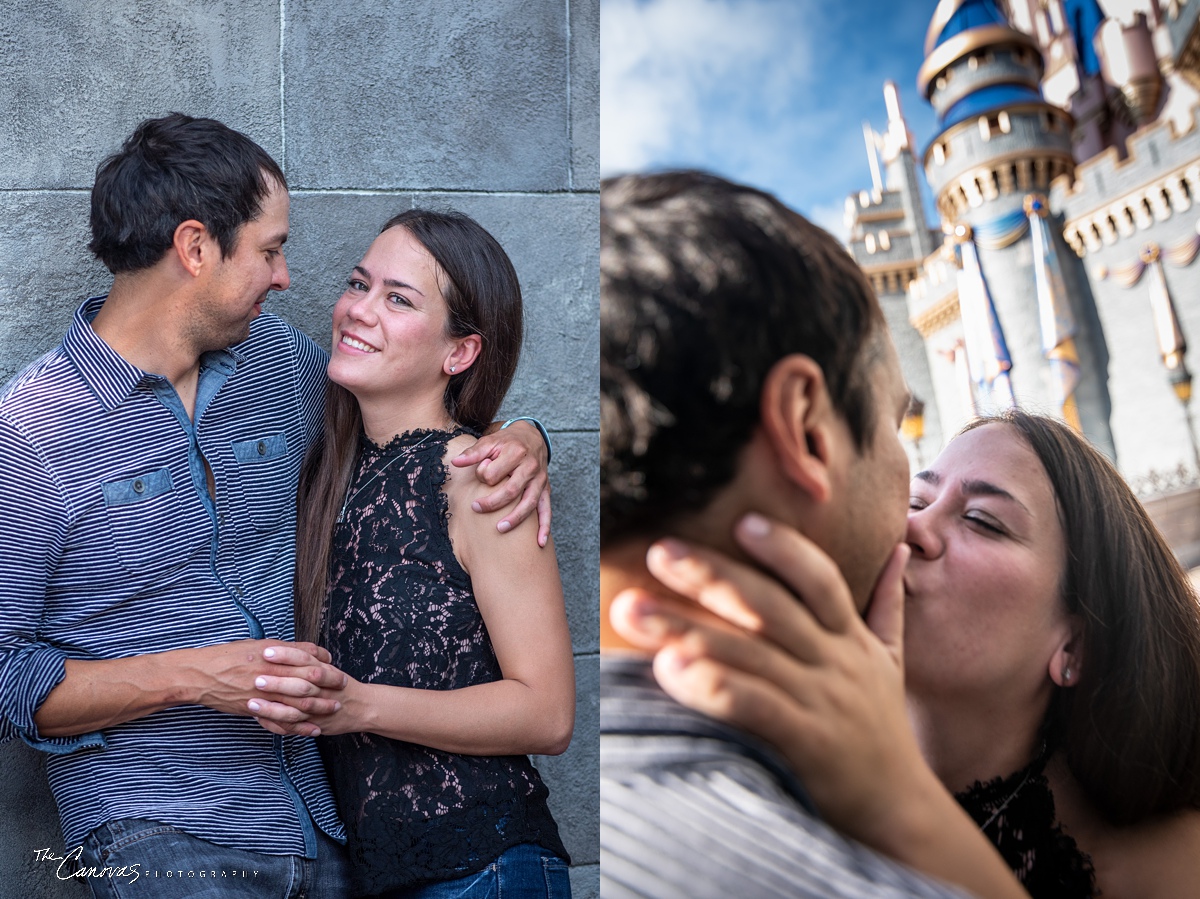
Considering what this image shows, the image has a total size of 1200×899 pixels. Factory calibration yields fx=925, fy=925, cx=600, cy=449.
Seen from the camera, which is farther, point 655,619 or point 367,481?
point 367,481

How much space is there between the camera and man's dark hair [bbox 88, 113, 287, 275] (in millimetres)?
1547

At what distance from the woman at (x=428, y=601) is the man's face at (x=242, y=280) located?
0.16 m

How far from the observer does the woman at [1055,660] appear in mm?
754

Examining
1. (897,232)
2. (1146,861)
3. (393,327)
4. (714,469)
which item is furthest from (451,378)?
(1146,861)

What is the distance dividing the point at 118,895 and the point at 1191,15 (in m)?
1.71

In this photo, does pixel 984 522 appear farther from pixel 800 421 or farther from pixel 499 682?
pixel 499 682

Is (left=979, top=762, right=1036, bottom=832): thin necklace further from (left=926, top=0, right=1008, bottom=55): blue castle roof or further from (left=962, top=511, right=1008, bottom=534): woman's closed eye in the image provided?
(left=926, top=0, right=1008, bottom=55): blue castle roof

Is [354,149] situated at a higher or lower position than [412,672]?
higher

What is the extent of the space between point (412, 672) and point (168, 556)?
0.43 metres

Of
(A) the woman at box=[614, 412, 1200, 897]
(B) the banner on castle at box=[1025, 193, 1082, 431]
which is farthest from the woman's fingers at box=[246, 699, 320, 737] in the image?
(B) the banner on castle at box=[1025, 193, 1082, 431]

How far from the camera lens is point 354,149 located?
2.27 meters

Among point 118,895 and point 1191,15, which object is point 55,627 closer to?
point 118,895

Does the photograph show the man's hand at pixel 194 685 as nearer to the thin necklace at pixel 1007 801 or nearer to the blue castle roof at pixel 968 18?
the thin necklace at pixel 1007 801

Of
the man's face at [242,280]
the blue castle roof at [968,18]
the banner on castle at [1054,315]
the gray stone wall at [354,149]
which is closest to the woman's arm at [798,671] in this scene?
the banner on castle at [1054,315]
